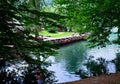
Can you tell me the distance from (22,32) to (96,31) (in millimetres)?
9492

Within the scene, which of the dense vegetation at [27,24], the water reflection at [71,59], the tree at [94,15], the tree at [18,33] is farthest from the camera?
the water reflection at [71,59]

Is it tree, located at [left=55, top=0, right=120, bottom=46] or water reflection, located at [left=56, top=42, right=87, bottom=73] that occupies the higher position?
tree, located at [left=55, top=0, right=120, bottom=46]

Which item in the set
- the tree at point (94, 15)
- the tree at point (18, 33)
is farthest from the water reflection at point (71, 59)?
the tree at point (18, 33)

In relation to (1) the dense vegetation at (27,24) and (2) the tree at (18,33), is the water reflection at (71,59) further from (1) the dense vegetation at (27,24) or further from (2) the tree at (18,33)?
(2) the tree at (18,33)

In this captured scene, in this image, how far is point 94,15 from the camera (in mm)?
17625

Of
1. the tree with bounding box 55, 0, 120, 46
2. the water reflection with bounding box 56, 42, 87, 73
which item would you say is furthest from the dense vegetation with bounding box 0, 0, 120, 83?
the water reflection with bounding box 56, 42, 87, 73

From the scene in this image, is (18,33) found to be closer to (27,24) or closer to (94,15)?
(27,24)

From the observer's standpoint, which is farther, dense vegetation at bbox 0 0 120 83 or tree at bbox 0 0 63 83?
dense vegetation at bbox 0 0 120 83

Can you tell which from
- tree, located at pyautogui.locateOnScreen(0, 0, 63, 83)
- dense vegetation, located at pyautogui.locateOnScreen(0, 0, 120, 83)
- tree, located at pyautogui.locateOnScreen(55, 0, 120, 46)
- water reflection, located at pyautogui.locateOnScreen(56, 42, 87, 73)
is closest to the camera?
tree, located at pyautogui.locateOnScreen(0, 0, 63, 83)

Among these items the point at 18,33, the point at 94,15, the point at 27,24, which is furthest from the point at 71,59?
the point at 18,33

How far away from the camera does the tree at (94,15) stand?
53.6 ft

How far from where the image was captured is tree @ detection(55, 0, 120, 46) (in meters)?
16.3

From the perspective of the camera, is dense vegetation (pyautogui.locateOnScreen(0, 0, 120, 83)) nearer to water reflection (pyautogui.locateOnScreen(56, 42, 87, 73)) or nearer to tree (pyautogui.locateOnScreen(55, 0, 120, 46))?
tree (pyautogui.locateOnScreen(55, 0, 120, 46))

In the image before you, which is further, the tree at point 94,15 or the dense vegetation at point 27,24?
the tree at point 94,15
